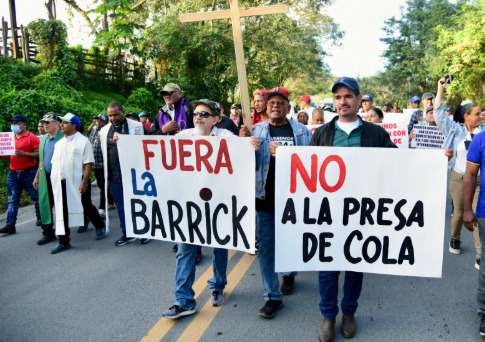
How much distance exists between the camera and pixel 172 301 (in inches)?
145

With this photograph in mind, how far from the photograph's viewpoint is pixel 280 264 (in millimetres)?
2908

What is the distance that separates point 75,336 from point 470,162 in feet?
11.8

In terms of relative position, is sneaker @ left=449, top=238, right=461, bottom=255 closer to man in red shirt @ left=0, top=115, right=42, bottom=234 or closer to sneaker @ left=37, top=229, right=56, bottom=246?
sneaker @ left=37, top=229, right=56, bottom=246

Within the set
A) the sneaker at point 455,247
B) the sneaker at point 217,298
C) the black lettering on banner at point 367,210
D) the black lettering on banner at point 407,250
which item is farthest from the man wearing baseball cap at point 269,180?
the sneaker at point 455,247

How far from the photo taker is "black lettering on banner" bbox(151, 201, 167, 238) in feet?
10.9

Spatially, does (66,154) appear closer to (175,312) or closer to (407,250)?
(175,312)

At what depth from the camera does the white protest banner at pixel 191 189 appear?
3.10m

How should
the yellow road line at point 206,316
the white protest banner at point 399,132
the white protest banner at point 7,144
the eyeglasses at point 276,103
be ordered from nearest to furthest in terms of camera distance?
the yellow road line at point 206,316
the eyeglasses at point 276,103
the white protest banner at point 7,144
the white protest banner at point 399,132

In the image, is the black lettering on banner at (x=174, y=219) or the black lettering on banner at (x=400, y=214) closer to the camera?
the black lettering on banner at (x=400, y=214)

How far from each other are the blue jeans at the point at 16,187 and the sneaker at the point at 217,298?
4.29 meters

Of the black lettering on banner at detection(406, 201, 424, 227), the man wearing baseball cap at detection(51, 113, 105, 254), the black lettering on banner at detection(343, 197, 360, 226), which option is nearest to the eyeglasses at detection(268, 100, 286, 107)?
the black lettering on banner at detection(343, 197, 360, 226)

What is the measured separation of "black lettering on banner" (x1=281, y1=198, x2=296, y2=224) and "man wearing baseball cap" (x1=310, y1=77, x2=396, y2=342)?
484 mm

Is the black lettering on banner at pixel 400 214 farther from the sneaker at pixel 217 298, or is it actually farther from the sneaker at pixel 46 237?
the sneaker at pixel 46 237

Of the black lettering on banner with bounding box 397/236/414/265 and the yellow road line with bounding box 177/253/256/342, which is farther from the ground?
the black lettering on banner with bounding box 397/236/414/265
